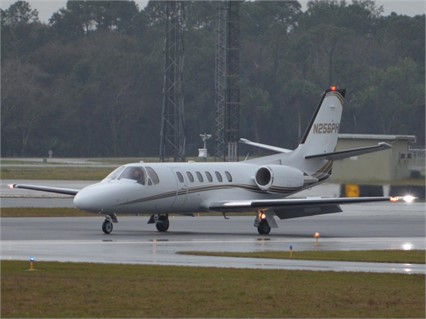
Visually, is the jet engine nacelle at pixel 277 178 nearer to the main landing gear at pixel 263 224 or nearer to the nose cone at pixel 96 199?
the main landing gear at pixel 263 224

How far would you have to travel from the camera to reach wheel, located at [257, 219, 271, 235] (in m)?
34.4

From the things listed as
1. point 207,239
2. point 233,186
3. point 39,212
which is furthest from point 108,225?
point 39,212

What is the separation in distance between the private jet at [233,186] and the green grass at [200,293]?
11219 millimetres

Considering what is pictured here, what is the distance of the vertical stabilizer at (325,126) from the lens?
127 feet

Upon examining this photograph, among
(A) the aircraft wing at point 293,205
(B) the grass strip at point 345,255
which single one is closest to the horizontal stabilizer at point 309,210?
(A) the aircraft wing at point 293,205

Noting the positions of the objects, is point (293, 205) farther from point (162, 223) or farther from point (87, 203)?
point (87, 203)

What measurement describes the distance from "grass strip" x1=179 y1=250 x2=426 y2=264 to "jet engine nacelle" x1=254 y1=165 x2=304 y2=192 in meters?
9.15

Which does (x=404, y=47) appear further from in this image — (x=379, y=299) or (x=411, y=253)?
(x=379, y=299)

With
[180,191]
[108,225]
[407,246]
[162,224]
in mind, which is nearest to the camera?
[407,246]

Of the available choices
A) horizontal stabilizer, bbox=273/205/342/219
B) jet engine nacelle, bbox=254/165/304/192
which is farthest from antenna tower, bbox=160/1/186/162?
horizontal stabilizer, bbox=273/205/342/219

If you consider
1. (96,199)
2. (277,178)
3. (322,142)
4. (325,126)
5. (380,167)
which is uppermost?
(325,126)

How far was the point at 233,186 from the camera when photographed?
1427 inches

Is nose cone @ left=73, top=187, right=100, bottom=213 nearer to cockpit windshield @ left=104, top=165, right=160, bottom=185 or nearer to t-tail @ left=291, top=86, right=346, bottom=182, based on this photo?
cockpit windshield @ left=104, top=165, right=160, bottom=185

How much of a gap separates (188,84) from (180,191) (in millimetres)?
89185
